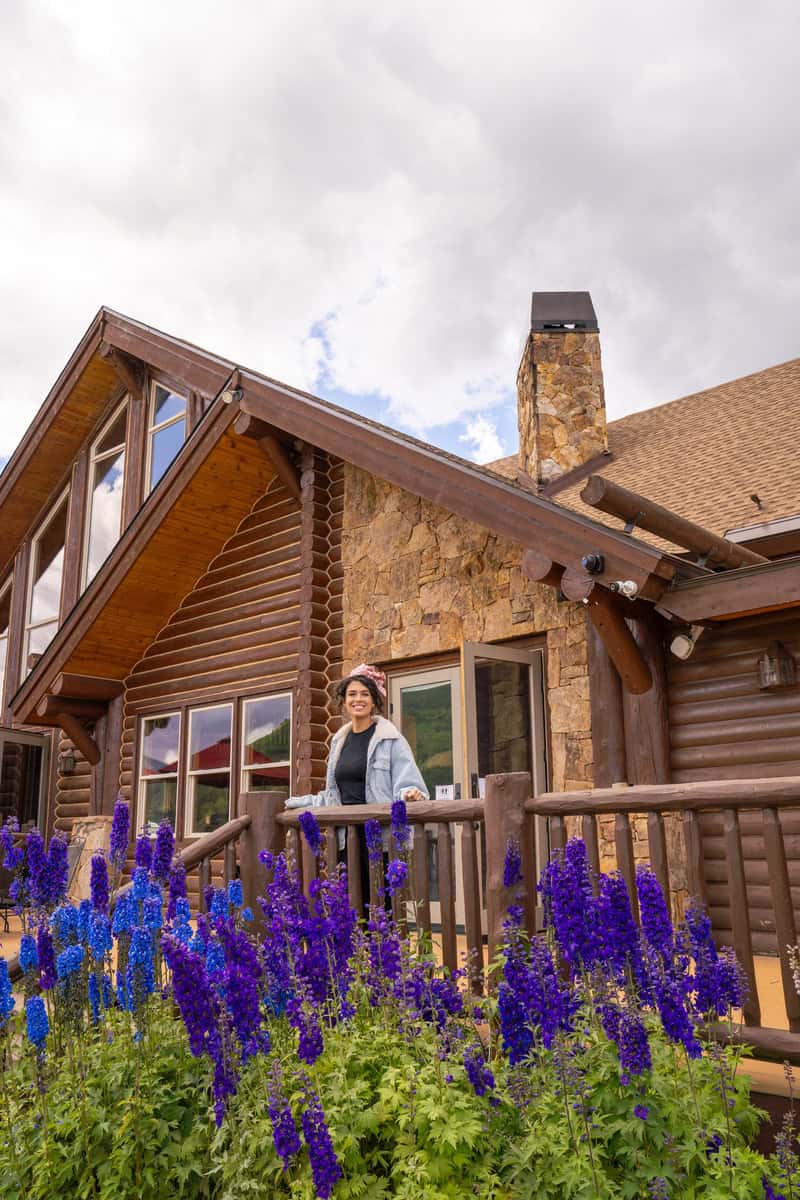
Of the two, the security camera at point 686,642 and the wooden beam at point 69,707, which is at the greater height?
the wooden beam at point 69,707

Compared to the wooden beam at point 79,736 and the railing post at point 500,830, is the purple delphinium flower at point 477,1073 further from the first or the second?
the wooden beam at point 79,736

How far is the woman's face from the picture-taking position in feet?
16.0

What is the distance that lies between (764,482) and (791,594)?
248cm

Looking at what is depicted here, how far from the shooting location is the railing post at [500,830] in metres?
3.69

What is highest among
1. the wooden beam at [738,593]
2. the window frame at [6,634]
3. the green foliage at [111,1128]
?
the window frame at [6,634]

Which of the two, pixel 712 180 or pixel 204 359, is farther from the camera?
pixel 712 180

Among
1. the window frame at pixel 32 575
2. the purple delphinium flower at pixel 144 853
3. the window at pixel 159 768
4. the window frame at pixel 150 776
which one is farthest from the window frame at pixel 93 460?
the purple delphinium flower at pixel 144 853

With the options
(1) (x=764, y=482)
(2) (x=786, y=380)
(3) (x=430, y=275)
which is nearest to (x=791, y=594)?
(1) (x=764, y=482)

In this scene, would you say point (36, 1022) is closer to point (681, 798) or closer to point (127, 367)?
point (681, 798)

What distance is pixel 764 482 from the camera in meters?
7.62

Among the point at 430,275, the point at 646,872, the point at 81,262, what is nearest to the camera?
the point at 646,872

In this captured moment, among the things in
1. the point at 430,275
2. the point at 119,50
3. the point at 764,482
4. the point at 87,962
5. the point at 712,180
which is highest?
the point at 430,275

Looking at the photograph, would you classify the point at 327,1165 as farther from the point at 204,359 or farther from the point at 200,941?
the point at 204,359

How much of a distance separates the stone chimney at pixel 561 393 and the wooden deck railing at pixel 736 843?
21.5 ft
